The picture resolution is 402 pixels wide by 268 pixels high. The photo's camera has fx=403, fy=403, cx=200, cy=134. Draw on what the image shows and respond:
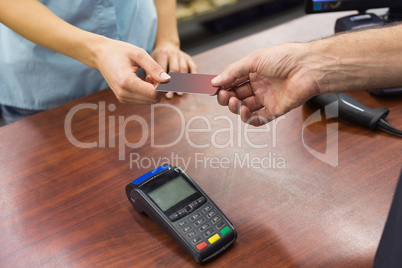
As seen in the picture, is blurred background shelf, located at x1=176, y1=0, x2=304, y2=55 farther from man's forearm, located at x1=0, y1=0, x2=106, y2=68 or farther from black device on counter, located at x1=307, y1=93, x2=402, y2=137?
black device on counter, located at x1=307, y1=93, x2=402, y2=137

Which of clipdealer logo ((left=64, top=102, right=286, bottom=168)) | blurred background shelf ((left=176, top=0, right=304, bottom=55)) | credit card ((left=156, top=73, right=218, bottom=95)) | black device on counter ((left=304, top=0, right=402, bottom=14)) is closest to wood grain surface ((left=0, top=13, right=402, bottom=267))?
clipdealer logo ((left=64, top=102, right=286, bottom=168))

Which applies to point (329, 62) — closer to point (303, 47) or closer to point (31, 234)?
point (303, 47)

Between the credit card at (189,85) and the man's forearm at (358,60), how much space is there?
185 mm

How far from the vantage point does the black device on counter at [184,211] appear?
62cm

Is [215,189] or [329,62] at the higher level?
[329,62]

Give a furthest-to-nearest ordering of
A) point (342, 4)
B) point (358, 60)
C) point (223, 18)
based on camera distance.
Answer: point (223, 18), point (342, 4), point (358, 60)

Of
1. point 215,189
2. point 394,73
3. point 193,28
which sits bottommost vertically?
point 193,28

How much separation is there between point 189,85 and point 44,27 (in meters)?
0.39

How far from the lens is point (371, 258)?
606 millimetres

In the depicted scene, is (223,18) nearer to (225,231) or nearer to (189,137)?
(189,137)

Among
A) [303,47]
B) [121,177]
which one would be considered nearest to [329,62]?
[303,47]

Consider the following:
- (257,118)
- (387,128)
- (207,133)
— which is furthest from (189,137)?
(387,128)

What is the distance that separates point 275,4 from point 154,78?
2519mm

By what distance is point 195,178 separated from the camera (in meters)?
0.78
